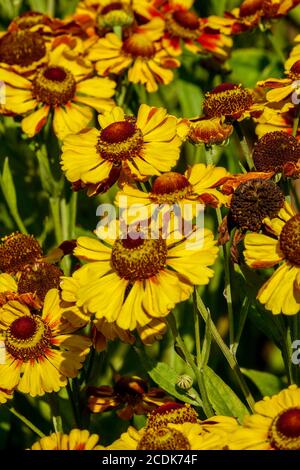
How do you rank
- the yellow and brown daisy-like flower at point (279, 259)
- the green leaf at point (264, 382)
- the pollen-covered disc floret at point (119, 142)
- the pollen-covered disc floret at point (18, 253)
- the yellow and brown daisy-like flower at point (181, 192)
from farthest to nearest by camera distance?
the green leaf at point (264, 382) → the pollen-covered disc floret at point (18, 253) → the pollen-covered disc floret at point (119, 142) → the yellow and brown daisy-like flower at point (181, 192) → the yellow and brown daisy-like flower at point (279, 259)

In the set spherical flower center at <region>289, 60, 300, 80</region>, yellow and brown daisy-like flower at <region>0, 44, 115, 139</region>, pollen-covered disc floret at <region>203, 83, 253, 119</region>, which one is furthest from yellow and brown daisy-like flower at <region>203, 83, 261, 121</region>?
yellow and brown daisy-like flower at <region>0, 44, 115, 139</region>

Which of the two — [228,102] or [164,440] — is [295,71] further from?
[164,440]

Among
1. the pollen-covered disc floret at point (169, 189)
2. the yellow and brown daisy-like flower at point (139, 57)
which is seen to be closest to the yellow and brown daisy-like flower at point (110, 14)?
the yellow and brown daisy-like flower at point (139, 57)

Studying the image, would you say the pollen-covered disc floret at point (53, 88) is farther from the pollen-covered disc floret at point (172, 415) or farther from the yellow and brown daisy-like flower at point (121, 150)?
the pollen-covered disc floret at point (172, 415)

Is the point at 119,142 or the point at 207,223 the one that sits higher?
the point at 119,142

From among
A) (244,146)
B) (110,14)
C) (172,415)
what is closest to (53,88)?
(110,14)

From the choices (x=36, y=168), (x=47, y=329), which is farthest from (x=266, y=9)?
(x=47, y=329)

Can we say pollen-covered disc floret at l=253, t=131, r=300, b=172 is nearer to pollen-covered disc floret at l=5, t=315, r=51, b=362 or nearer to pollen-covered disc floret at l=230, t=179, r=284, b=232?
pollen-covered disc floret at l=230, t=179, r=284, b=232
